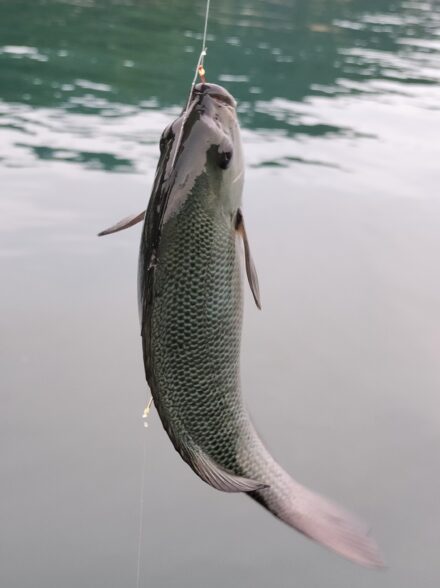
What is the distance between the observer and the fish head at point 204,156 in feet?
4.89

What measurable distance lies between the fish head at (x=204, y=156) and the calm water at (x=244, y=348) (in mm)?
1796

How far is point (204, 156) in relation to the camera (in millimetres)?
1514

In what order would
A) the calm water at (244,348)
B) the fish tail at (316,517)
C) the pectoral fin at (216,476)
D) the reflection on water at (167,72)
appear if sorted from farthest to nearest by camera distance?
the reflection on water at (167,72) → the calm water at (244,348) → the fish tail at (316,517) → the pectoral fin at (216,476)

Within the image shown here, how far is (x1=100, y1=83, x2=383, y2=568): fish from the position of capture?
147 cm

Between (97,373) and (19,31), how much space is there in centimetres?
1025

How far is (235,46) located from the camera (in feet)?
42.5

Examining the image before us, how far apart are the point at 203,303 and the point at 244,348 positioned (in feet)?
8.27

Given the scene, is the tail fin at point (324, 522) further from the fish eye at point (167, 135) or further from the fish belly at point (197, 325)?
the fish eye at point (167, 135)

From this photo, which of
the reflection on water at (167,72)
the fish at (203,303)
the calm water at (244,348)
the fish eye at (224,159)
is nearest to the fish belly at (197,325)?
the fish at (203,303)

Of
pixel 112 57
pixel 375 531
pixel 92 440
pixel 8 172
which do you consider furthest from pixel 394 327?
pixel 112 57

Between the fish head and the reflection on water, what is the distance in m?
5.00

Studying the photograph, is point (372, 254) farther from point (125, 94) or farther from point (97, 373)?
point (125, 94)

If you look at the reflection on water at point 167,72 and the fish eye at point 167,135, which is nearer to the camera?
the fish eye at point 167,135

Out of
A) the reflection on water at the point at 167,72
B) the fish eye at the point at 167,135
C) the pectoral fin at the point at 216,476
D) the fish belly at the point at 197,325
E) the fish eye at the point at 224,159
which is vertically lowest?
the reflection on water at the point at 167,72
